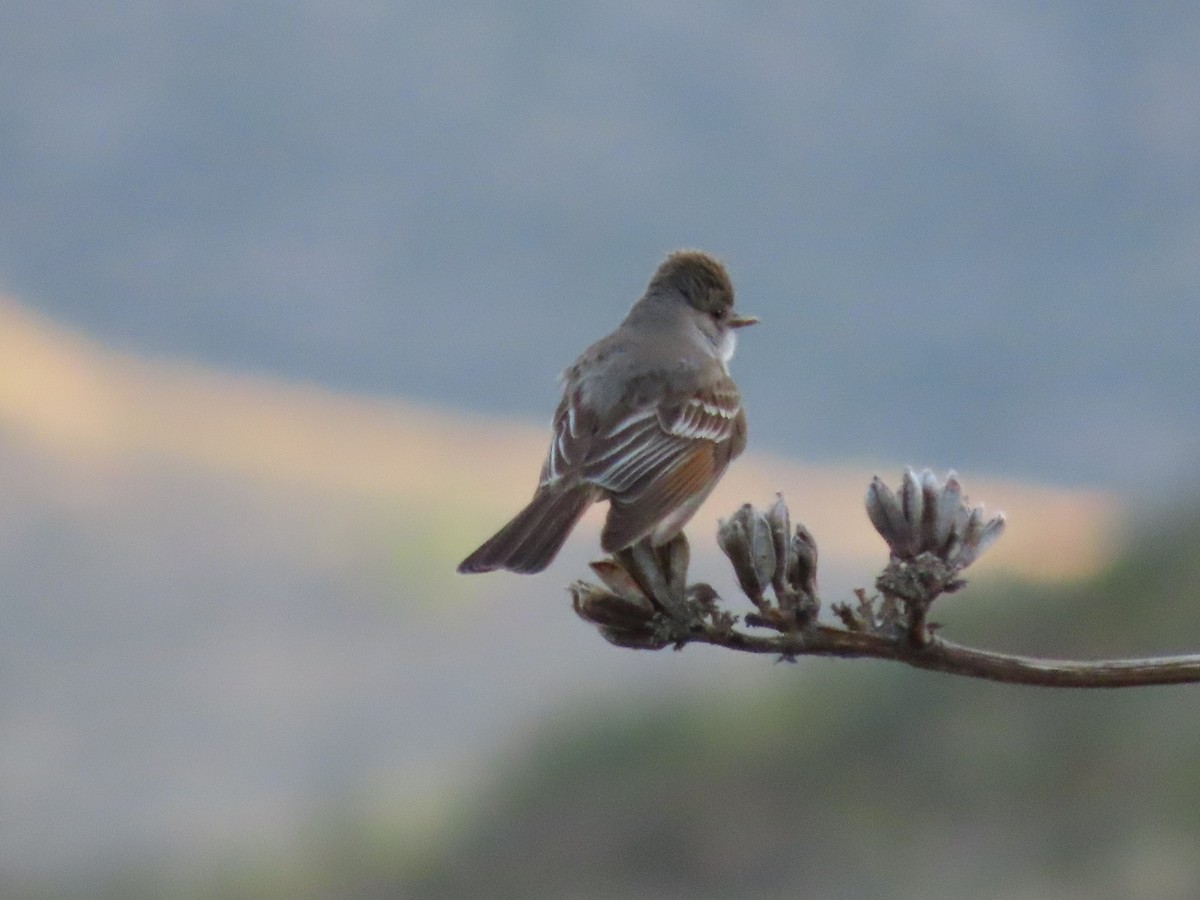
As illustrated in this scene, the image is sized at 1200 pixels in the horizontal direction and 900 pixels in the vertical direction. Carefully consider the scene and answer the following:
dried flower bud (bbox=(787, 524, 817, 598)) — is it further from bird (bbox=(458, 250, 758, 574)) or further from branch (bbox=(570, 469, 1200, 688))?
bird (bbox=(458, 250, 758, 574))

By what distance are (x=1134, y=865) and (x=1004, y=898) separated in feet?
2.40

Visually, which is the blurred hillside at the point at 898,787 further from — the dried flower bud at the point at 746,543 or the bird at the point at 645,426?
the dried flower bud at the point at 746,543

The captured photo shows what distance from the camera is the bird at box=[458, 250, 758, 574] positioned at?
3507 millimetres

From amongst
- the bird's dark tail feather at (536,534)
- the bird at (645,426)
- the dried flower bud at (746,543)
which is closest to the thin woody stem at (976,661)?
the dried flower bud at (746,543)

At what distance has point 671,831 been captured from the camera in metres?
10.0

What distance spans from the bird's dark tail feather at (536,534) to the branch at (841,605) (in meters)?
0.68

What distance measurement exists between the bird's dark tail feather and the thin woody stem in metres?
1.07

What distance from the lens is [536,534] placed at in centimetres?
352

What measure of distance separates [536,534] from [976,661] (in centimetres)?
160

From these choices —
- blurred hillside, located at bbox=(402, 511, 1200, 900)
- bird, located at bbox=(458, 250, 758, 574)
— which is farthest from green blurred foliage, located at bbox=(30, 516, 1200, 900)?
bird, located at bbox=(458, 250, 758, 574)

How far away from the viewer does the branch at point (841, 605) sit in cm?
203

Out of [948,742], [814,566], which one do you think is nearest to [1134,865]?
[948,742]

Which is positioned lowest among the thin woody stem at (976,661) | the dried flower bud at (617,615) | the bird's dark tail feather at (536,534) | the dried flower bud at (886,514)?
the thin woody stem at (976,661)

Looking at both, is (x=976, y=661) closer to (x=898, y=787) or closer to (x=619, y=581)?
(x=619, y=581)
